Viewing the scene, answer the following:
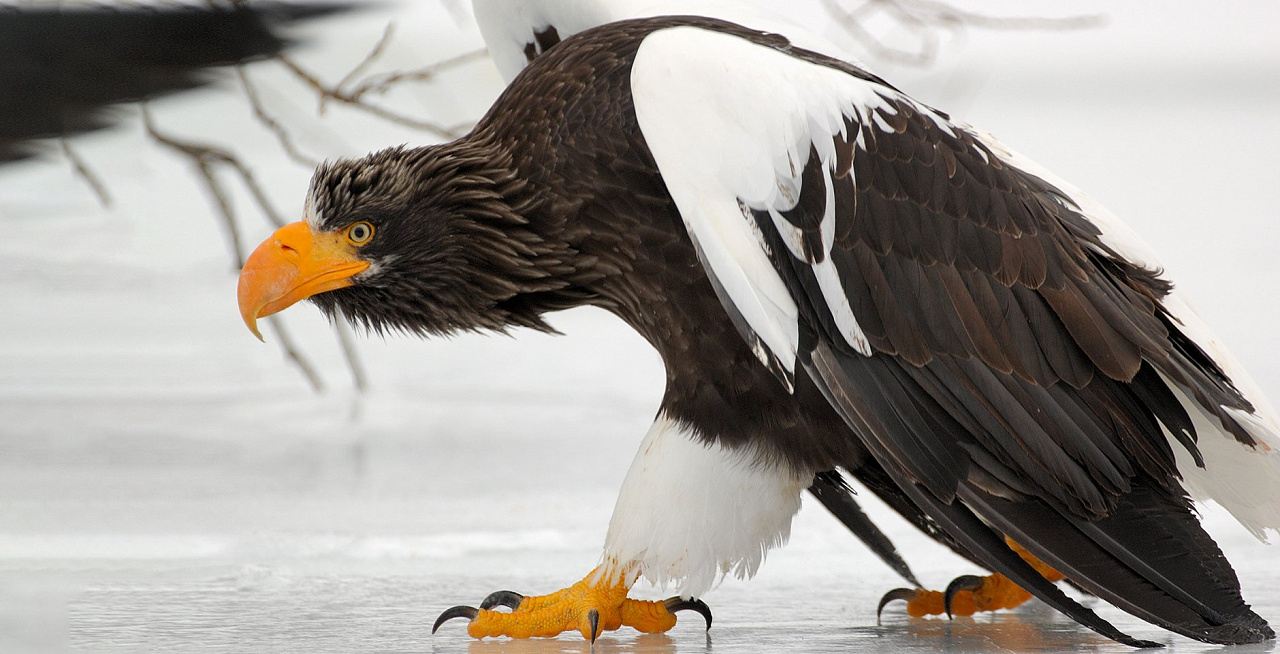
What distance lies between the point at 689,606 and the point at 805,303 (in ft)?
1.81

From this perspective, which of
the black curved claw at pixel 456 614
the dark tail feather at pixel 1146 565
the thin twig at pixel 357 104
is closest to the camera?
the dark tail feather at pixel 1146 565

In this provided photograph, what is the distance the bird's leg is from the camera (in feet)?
6.46

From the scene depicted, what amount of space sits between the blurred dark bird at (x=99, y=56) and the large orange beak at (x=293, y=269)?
1480 mm

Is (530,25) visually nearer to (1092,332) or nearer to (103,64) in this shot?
(1092,332)

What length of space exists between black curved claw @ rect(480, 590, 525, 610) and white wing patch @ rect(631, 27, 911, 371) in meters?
0.58

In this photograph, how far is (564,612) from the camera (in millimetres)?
1784

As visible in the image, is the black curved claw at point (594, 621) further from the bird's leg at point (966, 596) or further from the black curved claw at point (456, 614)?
the bird's leg at point (966, 596)

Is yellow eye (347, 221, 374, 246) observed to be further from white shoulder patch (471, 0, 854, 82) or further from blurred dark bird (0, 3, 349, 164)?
blurred dark bird (0, 3, 349, 164)

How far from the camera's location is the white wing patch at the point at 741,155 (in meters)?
1.53

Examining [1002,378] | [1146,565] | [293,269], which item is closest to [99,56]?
[293,269]

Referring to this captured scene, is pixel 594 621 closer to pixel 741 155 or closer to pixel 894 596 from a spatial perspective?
pixel 894 596

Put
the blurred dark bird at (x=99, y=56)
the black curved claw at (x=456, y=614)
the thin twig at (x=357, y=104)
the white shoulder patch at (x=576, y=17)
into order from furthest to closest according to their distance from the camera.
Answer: the blurred dark bird at (x=99, y=56) < the thin twig at (x=357, y=104) < the white shoulder patch at (x=576, y=17) < the black curved claw at (x=456, y=614)

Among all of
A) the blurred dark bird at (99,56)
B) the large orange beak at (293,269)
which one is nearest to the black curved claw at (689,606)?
the large orange beak at (293,269)

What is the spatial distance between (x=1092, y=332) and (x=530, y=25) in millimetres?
1192
